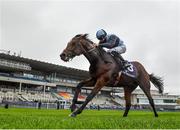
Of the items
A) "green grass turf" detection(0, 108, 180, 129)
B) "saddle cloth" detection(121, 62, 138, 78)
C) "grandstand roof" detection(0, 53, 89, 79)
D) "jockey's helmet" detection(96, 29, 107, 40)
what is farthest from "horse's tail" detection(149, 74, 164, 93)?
"grandstand roof" detection(0, 53, 89, 79)

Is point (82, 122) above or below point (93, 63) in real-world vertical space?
below

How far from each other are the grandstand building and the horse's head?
50.7 metres

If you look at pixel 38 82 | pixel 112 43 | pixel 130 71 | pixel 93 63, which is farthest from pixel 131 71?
pixel 38 82

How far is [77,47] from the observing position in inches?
340

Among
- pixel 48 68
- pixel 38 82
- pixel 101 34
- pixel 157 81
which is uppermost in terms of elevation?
pixel 48 68

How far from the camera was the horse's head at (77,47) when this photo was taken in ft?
27.8

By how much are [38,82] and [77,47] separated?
69.1 m

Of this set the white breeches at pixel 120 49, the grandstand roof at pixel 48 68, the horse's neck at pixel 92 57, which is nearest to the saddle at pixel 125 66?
the white breeches at pixel 120 49

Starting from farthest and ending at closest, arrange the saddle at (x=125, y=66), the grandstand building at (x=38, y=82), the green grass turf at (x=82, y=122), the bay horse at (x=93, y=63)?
the grandstand building at (x=38, y=82) → the saddle at (x=125, y=66) → the bay horse at (x=93, y=63) → the green grass turf at (x=82, y=122)

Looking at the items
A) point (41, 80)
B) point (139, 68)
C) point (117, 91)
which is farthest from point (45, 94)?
point (139, 68)

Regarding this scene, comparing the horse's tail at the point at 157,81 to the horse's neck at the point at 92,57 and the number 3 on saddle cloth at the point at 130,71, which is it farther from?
the horse's neck at the point at 92,57

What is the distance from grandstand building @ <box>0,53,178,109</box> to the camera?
6800 centimetres

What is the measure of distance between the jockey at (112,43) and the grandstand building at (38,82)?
4982 cm

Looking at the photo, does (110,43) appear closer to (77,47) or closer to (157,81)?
(77,47)
